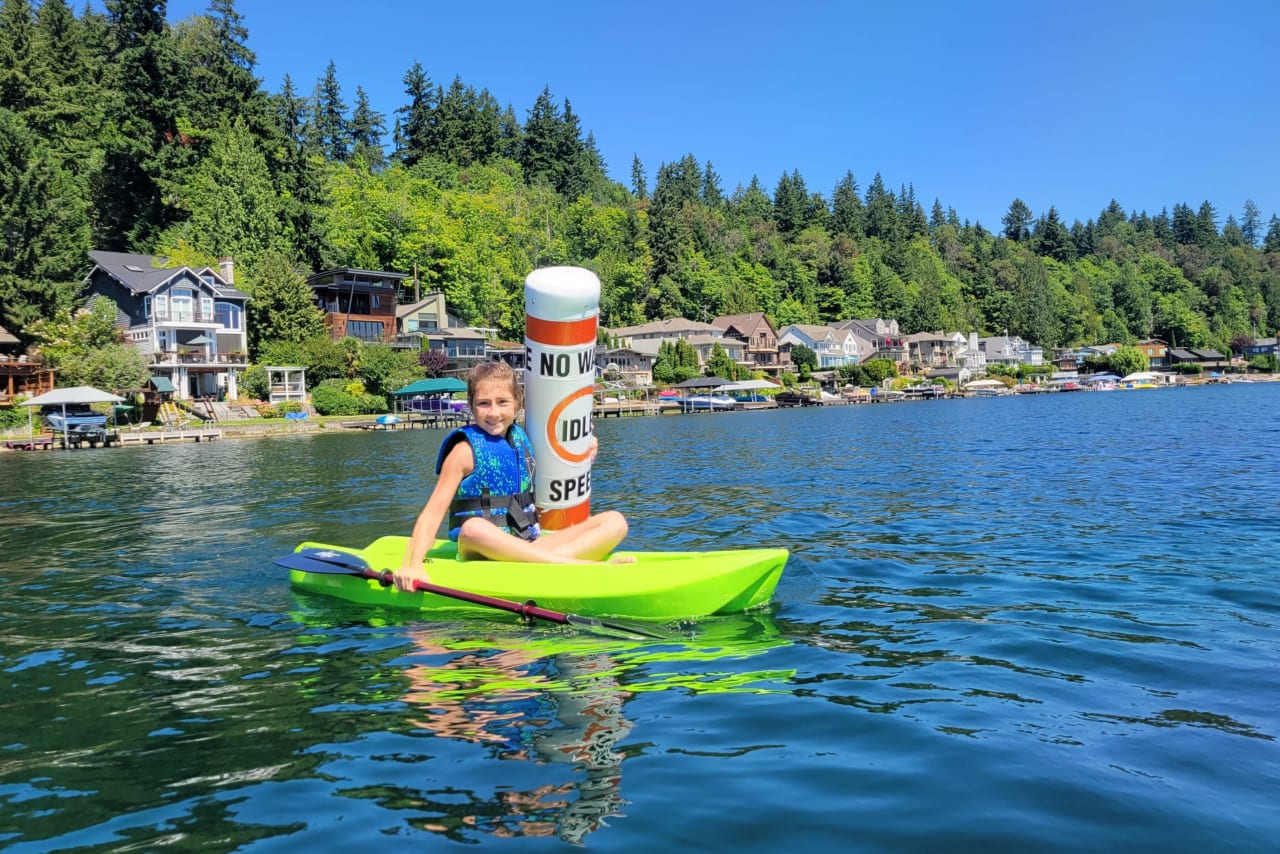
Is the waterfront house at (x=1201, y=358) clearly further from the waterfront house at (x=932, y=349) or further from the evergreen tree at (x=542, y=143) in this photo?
the evergreen tree at (x=542, y=143)

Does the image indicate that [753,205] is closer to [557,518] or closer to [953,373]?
[953,373]

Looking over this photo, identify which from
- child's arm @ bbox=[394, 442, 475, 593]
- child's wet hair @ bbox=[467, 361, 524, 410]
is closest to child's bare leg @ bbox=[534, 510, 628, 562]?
child's arm @ bbox=[394, 442, 475, 593]

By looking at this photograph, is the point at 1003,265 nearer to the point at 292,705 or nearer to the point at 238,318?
the point at 238,318

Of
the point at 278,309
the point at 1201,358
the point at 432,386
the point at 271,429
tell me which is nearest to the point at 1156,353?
the point at 1201,358

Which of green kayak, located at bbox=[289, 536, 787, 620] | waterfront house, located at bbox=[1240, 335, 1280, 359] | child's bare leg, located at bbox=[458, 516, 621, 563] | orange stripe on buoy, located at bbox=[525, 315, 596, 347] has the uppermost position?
Answer: waterfront house, located at bbox=[1240, 335, 1280, 359]

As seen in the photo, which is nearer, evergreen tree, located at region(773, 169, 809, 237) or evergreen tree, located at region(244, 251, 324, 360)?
evergreen tree, located at region(244, 251, 324, 360)

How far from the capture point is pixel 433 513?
7.14 m

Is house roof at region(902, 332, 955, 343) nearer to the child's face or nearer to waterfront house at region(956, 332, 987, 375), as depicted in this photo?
waterfront house at region(956, 332, 987, 375)

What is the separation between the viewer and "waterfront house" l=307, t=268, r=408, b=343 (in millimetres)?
68250

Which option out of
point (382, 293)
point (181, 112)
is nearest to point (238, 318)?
point (382, 293)

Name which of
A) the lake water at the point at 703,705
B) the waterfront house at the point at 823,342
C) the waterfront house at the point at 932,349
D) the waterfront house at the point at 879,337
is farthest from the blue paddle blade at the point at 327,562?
the waterfront house at the point at 932,349

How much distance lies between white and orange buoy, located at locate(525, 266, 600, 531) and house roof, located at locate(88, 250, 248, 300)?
54.8m

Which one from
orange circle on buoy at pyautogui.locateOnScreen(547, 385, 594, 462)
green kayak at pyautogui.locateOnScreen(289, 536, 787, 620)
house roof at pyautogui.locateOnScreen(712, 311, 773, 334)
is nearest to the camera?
green kayak at pyautogui.locateOnScreen(289, 536, 787, 620)

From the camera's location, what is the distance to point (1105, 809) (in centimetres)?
395
